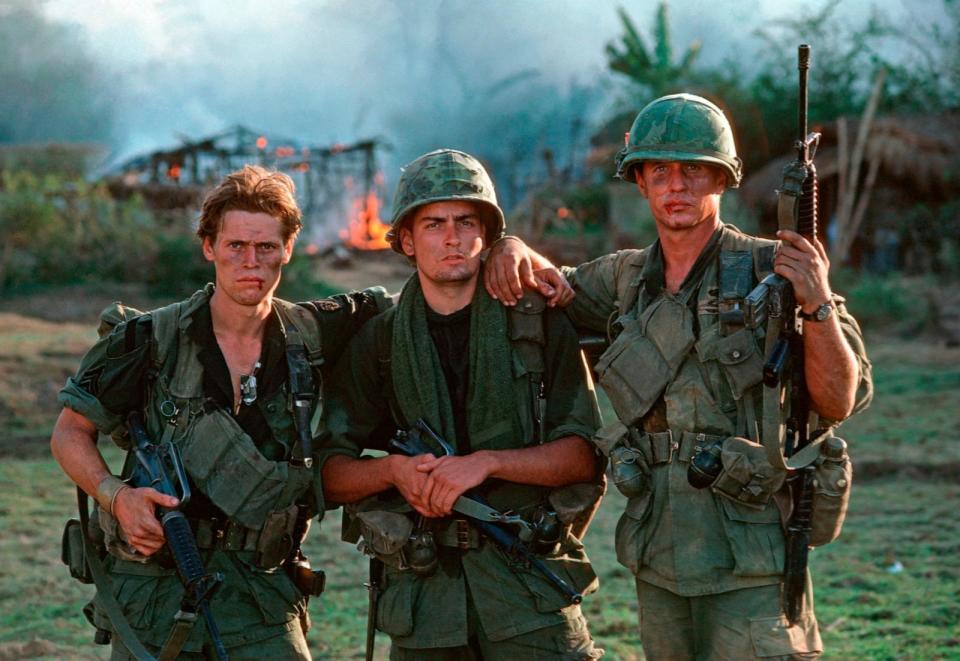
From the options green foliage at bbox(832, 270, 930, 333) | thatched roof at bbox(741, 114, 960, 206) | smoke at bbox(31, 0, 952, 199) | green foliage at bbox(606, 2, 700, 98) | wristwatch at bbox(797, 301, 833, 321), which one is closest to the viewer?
wristwatch at bbox(797, 301, 833, 321)

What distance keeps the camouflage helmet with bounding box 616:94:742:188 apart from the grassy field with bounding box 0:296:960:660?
10.2 feet

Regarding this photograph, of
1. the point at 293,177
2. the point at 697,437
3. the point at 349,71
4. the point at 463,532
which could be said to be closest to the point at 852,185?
the point at 293,177

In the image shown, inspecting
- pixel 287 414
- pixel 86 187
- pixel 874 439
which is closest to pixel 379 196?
pixel 86 187

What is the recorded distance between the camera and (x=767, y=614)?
354 cm

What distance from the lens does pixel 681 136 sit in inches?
150

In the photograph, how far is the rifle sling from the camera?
371cm

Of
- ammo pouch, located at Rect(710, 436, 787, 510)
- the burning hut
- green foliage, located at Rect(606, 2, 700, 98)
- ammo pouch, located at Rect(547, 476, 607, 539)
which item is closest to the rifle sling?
ammo pouch, located at Rect(547, 476, 607, 539)

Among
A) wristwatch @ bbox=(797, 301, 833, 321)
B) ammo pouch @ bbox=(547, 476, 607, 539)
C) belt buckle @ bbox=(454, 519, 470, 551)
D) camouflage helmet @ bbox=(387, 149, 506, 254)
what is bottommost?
belt buckle @ bbox=(454, 519, 470, 551)

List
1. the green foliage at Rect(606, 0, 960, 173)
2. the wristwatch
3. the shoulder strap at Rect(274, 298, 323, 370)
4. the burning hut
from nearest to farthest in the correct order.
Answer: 1. the wristwatch
2. the shoulder strap at Rect(274, 298, 323, 370)
3. the green foliage at Rect(606, 0, 960, 173)
4. the burning hut

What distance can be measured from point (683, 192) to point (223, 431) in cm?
164

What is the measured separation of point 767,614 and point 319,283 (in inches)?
730

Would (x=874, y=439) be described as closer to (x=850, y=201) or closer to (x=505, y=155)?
(x=850, y=201)

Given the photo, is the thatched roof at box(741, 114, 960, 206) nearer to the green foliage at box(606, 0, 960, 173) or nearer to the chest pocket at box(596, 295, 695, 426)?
the green foliage at box(606, 0, 960, 173)

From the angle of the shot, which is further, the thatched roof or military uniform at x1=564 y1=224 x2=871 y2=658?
the thatched roof
